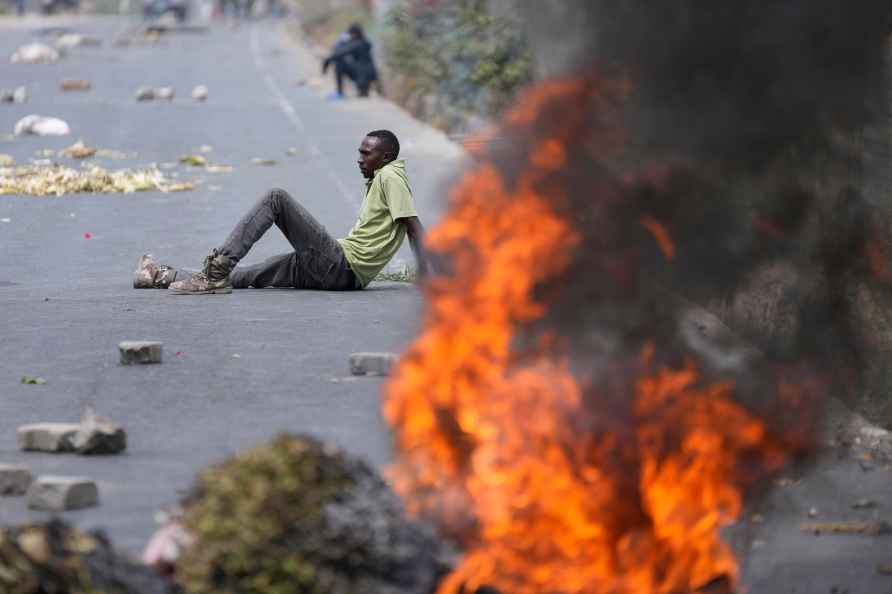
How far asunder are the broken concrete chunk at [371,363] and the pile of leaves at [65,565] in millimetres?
4258

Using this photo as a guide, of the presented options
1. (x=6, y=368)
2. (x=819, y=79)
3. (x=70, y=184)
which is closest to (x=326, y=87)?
(x=70, y=184)

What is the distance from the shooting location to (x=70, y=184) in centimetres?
1964

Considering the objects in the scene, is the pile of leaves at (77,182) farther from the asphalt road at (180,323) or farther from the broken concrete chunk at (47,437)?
the broken concrete chunk at (47,437)

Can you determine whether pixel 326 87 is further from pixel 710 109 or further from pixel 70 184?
pixel 710 109

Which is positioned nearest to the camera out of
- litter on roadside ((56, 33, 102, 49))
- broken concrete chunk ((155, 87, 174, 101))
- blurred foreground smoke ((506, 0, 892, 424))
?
blurred foreground smoke ((506, 0, 892, 424))

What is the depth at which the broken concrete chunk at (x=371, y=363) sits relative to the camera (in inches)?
376

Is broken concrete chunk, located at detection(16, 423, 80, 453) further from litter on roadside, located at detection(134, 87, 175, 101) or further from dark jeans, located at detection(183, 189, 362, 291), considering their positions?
litter on roadside, located at detection(134, 87, 175, 101)

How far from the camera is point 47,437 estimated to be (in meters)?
7.88

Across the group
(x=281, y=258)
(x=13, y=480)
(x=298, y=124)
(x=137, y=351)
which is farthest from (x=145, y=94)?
(x=13, y=480)

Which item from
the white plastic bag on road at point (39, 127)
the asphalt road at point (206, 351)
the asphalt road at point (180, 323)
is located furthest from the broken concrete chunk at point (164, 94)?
the asphalt road at point (206, 351)

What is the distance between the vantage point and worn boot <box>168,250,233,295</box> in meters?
12.3

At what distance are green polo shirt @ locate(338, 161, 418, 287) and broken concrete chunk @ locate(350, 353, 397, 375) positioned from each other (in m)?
2.54

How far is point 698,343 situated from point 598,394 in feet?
2.50

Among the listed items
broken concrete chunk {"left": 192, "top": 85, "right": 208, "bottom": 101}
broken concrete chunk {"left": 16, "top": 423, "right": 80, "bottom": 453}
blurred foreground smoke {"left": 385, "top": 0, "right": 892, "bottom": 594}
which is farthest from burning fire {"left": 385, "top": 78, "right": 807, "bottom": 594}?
broken concrete chunk {"left": 192, "top": 85, "right": 208, "bottom": 101}
